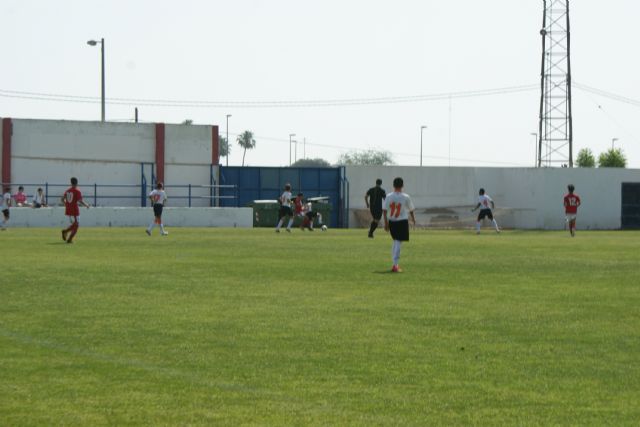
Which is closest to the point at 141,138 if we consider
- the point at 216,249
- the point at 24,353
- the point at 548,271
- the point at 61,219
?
the point at 61,219

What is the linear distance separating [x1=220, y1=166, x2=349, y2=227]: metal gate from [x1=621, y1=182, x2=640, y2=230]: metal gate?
1640 cm

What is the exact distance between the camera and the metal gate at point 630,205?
221 feet

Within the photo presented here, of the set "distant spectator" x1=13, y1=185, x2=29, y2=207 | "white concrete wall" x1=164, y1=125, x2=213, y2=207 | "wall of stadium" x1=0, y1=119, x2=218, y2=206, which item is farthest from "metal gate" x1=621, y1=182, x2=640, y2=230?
"distant spectator" x1=13, y1=185, x2=29, y2=207

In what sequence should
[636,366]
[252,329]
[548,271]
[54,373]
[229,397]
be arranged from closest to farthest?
[229,397] < [54,373] < [636,366] < [252,329] < [548,271]

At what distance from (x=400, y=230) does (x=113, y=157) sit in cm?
4324

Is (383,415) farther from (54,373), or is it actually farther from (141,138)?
(141,138)

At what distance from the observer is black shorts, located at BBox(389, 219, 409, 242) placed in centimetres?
2230

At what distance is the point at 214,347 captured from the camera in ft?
36.1

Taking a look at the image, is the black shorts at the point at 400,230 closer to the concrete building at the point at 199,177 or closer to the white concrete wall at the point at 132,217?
the white concrete wall at the point at 132,217

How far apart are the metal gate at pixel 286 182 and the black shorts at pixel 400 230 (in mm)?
43559

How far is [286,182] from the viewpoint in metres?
A: 67.6

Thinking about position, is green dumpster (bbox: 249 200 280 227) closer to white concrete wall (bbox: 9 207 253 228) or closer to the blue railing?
the blue railing

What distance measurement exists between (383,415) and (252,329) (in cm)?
465

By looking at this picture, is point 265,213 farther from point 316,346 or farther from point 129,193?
point 316,346
